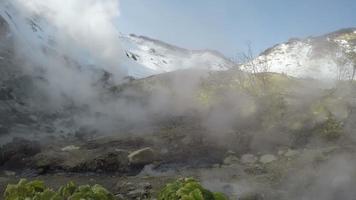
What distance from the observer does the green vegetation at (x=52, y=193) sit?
5090 mm

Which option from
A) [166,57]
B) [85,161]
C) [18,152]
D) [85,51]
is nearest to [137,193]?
[85,161]

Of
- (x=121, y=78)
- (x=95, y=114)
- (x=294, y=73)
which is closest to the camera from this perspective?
(x=95, y=114)

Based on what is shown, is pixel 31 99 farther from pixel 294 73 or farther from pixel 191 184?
pixel 294 73

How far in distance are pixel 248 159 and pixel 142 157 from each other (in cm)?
280

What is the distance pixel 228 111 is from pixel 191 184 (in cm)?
1051

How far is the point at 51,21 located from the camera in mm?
23094

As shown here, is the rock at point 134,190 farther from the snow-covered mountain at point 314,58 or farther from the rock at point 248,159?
the snow-covered mountain at point 314,58

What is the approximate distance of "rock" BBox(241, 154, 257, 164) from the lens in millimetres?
11406

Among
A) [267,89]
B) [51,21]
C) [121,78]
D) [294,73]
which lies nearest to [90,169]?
[267,89]

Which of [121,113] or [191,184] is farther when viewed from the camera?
[121,113]

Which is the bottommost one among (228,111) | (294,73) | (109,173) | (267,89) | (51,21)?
(109,173)

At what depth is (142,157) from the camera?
455 inches

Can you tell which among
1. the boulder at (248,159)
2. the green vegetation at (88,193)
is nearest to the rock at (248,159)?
the boulder at (248,159)

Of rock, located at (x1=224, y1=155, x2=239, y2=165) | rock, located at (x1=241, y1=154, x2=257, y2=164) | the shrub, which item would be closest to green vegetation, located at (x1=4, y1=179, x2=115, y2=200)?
the shrub
